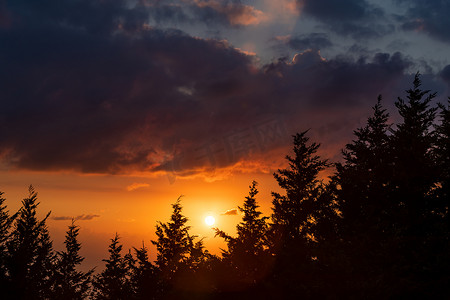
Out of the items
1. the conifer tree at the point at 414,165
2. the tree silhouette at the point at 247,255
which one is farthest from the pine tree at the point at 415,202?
the tree silhouette at the point at 247,255

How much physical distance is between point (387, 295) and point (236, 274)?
11632 mm

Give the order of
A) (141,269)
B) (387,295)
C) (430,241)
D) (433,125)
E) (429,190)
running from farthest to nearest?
(141,269), (433,125), (429,190), (430,241), (387,295)

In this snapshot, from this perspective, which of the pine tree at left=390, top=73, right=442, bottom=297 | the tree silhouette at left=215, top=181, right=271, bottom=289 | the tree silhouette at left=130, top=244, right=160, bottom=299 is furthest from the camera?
the tree silhouette at left=130, top=244, right=160, bottom=299

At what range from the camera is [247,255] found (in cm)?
3009

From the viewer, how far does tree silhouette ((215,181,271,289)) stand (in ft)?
91.9

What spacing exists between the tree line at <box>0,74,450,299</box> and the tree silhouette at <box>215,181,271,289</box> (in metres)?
0.08

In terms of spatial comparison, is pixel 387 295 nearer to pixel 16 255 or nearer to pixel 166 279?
pixel 166 279

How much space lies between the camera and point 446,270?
2064 centimetres

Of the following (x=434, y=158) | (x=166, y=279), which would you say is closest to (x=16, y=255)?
(x=166, y=279)

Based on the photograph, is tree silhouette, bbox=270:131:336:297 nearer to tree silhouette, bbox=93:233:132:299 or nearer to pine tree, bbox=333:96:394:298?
pine tree, bbox=333:96:394:298

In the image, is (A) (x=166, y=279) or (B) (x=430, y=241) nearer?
(B) (x=430, y=241)

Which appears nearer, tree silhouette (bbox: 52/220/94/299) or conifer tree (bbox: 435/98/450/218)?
conifer tree (bbox: 435/98/450/218)

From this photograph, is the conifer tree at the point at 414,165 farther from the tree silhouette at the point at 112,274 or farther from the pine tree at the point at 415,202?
the tree silhouette at the point at 112,274

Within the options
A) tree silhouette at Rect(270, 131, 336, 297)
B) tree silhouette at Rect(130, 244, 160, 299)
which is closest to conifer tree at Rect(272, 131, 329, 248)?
tree silhouette at Rect(270, 131, 336, 297)
